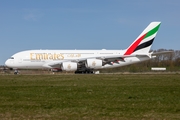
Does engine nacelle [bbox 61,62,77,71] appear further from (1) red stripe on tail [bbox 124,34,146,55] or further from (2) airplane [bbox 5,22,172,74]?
(1) red stripe on tail [bbox 124,34,146,55]

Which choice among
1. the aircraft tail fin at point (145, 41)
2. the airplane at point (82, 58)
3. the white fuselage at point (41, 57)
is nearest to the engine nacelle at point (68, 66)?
the airplane at point (82, 58)

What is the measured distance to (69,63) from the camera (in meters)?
46.7

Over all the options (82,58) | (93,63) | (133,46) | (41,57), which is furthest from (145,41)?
(41,57)

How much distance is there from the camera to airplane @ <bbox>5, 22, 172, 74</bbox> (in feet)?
156

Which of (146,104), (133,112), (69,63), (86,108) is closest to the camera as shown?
(133,112)

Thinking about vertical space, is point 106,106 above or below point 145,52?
below

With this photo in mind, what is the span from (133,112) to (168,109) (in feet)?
4.86

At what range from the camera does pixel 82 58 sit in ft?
162

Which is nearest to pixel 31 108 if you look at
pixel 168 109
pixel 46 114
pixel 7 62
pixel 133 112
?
pixel 46 114

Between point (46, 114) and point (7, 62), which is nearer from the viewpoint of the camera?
point (46, 114)

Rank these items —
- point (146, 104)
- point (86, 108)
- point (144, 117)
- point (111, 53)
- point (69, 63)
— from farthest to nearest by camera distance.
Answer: point (111, 53) < point (69, 63) < point (146, 104) < point (86, 108) < point (144, 117)

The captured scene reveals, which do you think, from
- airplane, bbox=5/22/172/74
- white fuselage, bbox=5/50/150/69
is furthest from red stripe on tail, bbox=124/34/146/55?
white fuselage, bbox=5/50/150/69

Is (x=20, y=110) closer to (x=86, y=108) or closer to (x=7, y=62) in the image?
(x=86, y=108)

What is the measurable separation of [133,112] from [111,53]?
3969 centimetres
